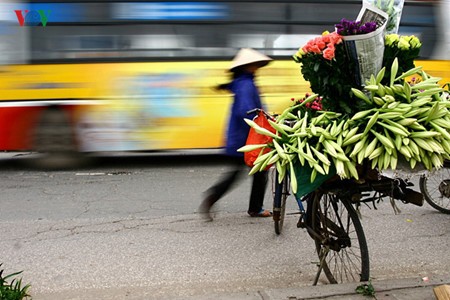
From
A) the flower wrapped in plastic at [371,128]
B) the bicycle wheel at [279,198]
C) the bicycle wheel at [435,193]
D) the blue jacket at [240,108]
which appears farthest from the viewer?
the bicycle wheel at [435,193]

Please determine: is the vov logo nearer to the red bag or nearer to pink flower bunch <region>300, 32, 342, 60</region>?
the red bag

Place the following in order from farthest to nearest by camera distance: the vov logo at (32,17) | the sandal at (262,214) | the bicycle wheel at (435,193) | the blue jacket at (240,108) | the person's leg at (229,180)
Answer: the vov logo at (32,17) → the sandal at (262,214) → the bicycle wheel at (435,193) → the person's leg at (229,180) → the blue jacket at (240,108)

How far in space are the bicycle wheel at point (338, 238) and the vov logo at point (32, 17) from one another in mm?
5809

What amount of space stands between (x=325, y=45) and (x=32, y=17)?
19.8ft

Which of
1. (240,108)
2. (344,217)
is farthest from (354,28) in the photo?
(240,108)

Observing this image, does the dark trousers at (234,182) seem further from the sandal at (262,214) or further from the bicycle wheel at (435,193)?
the bicycle wheel at (435,193)

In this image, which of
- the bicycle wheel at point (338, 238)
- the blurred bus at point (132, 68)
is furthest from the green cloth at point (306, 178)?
the blurred bus at point (132, 68)

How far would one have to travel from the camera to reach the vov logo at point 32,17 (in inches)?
310

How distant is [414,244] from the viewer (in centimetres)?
496

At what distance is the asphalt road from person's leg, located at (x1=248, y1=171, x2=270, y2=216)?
116 mm

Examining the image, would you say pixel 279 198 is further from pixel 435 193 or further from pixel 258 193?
pixel 435 193

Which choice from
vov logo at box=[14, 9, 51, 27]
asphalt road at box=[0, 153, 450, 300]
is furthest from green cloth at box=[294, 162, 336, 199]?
vov logo at box=[14, 9, 51, 27]

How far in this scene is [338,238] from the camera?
12.2 ft

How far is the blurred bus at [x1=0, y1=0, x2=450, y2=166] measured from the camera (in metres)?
7.94
